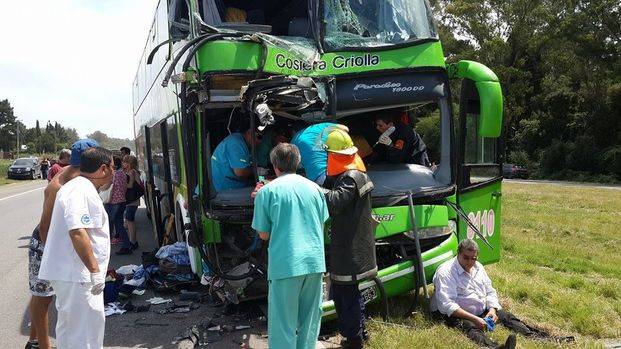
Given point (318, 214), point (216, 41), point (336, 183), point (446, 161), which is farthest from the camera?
point (446, 161)

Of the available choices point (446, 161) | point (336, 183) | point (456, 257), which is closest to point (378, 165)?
point (446, 161)

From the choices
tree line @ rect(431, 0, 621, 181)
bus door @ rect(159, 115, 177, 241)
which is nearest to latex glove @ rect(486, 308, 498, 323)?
bus door @ rect(159, 115, 177, 241)

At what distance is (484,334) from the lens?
5.04 meters

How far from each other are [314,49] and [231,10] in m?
1.62

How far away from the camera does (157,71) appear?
9.03 meters

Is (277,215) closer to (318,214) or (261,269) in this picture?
(318,214)

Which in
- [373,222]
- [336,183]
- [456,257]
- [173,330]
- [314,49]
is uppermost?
[314,49]

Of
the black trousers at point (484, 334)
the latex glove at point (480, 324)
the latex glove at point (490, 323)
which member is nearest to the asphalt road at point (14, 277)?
the black trousers at point (484, 334)

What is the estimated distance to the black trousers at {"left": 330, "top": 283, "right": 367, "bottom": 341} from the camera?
182 inches

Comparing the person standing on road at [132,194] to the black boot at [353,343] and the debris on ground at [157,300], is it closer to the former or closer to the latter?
the debris on ground at [157,300]

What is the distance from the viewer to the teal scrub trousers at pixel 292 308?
3.93 m

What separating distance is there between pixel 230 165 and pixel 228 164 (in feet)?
0.10

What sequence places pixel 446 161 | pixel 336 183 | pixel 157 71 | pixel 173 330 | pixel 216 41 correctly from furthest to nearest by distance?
pixel 157 71 < pixel 446 161 < pixel 173 330 < pixel 216 41 < pixel 336 183

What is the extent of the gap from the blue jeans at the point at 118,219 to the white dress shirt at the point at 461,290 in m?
6.06
